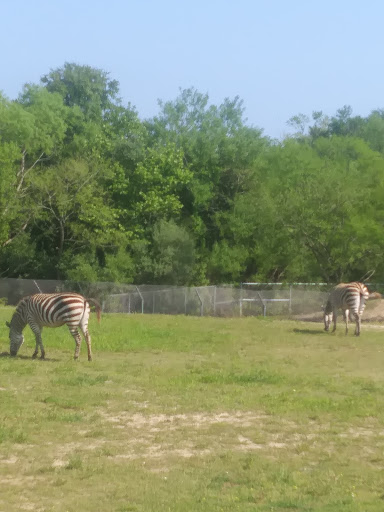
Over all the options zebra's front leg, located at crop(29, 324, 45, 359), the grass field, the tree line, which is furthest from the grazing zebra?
the tree line

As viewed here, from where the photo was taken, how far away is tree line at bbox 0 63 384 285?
43906mm

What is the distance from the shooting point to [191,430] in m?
12.2

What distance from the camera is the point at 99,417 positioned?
1305 centimetres

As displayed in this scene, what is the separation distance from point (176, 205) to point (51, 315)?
3176 centimetres

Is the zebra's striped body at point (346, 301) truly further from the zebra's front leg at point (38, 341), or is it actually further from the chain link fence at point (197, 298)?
the zebra's front leg at point (38, 341)

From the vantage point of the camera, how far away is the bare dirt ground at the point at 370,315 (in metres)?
35.4

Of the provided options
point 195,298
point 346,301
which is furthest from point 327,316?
point 195,298

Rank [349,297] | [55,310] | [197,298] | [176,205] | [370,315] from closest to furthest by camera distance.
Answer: [55,310] < [349,297] < [370,315] < [197,298] < [176,205]

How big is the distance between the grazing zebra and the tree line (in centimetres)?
2411

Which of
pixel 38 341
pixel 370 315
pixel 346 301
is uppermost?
pixel 346 301

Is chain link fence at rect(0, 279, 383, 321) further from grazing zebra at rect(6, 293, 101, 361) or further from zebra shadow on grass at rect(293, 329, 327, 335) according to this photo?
grazing zebra at rect(6, 293, 101, 361)

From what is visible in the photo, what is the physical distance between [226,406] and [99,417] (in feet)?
7.62

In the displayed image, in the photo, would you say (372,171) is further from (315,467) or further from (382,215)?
(315,467)

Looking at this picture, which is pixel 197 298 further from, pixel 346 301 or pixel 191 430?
pixel 191 430
